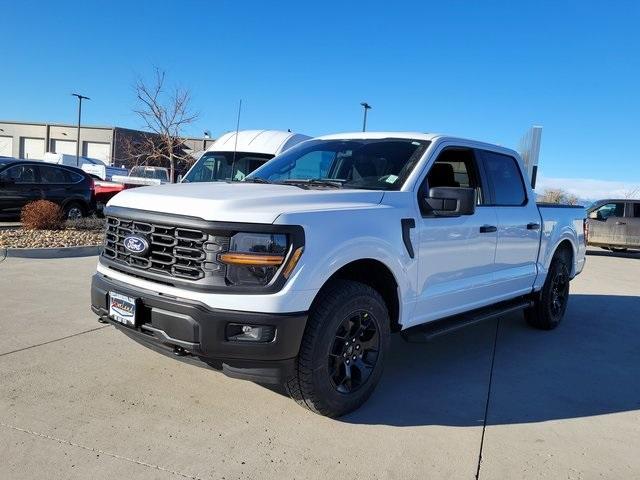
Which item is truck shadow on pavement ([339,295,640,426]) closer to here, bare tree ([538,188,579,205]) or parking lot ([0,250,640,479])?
parking lot ([0,250,640,479])

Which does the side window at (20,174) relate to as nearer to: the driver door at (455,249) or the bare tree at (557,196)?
the driver door at (455,249)

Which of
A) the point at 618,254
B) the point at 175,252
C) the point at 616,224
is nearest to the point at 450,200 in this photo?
the point at 175,252

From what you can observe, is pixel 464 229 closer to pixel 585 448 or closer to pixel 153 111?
pixel 585 448

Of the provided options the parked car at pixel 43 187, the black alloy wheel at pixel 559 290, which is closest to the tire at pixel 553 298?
the black alloy wheel at pixel 559 290

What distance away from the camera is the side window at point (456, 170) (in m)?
4.60

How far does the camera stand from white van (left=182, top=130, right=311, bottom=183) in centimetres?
1112

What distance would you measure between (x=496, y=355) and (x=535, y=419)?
1.47 metres

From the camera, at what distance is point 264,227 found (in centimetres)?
303

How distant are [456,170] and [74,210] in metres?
10.7

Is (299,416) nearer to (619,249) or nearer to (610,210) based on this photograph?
(610,210)

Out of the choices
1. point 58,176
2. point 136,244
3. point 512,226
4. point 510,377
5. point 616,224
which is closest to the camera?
point 136,244

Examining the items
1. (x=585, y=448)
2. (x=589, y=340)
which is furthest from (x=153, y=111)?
(x=585, y=448)

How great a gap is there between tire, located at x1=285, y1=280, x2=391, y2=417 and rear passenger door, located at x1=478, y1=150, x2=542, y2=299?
1816 millimetres

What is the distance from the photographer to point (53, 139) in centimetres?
5738
